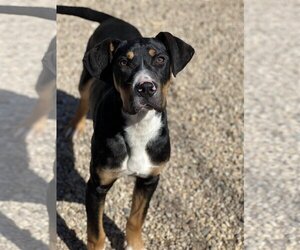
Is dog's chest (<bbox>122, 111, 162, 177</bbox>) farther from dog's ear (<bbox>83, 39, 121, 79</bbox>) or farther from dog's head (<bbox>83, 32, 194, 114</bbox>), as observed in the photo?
dog's ear (<bbox>83, 39, 121, 79</bbox>)

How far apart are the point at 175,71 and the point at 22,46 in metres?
0.82

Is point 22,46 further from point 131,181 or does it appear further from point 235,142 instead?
point 235,142

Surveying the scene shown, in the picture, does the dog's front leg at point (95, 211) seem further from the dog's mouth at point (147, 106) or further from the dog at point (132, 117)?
the dog's mouth at point (147, 106)

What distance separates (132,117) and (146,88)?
1.30 feet

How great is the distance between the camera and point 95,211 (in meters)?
4.23

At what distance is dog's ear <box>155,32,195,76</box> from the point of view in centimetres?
391

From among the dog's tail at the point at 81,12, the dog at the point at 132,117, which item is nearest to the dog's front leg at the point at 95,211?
the dog at the point at 132,117

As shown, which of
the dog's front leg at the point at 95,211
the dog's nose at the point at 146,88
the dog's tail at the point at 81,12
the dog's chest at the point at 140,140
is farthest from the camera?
the dog's tail at the point at 81,12

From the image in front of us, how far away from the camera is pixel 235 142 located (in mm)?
5707

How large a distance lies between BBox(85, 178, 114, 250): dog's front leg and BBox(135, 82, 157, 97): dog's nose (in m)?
0.74

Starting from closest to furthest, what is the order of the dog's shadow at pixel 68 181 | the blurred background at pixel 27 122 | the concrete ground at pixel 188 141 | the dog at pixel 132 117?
1. the dog at pixel 132 117
2. the blurred background at pixel 27 122
3. the dog's shadow at pixel 68 181
4. the concrete ground at pixel 188 141

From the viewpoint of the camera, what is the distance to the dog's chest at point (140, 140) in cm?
406

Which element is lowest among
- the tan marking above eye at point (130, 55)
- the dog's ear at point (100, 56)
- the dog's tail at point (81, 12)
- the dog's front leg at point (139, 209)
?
the dog's front leg at point (139, 209)

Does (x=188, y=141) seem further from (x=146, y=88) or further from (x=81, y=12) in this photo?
(x=146, y=88)
